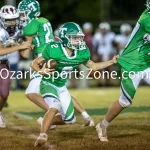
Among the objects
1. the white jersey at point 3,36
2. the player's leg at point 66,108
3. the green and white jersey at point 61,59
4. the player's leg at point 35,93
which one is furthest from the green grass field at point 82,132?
the white jersey at point 3,36

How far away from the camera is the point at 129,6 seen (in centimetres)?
2045

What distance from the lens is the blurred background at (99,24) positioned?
17.6 metres

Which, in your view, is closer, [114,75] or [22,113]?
[22,113]

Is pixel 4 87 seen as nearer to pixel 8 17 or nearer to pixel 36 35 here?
pixel 36 35

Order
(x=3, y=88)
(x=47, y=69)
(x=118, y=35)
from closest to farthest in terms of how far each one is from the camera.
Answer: (x=47, y=69) < (x=3, y=88) < (x=118, y=35)

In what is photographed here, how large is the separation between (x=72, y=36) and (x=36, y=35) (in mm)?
1639

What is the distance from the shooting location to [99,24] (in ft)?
70.4

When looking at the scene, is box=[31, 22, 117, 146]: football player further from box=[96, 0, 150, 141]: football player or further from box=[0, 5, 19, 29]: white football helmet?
Answer: box=[0, 5, 19, 29]: white football helmet

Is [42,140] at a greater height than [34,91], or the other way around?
[42,140]

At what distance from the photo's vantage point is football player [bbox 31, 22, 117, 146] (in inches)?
306

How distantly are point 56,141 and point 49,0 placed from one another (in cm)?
1663

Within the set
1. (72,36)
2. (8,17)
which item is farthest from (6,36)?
(72,36)

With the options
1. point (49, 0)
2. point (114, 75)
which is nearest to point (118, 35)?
point (114, 75)

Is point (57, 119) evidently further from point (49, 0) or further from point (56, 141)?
point (49, 0)
